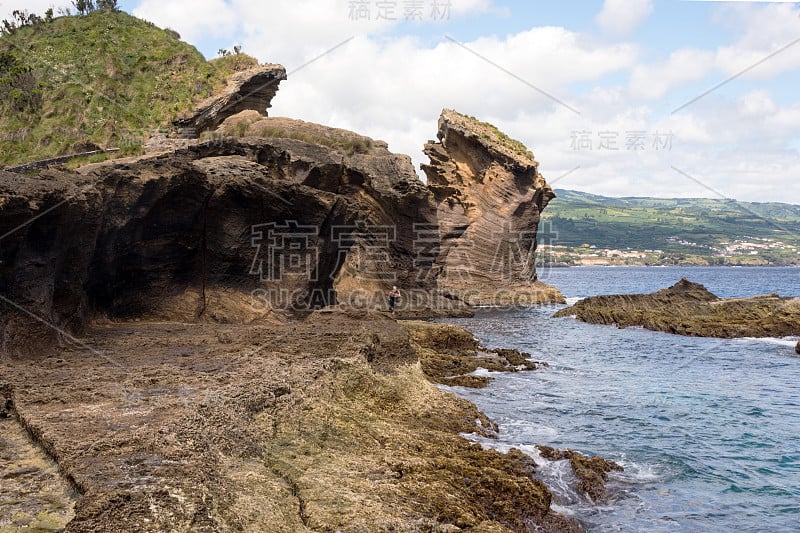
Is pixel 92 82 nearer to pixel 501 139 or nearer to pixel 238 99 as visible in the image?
pixel 238 99

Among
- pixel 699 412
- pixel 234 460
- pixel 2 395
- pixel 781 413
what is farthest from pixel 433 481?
pixel 781 413

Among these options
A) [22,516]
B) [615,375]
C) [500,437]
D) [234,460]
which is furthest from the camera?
[615,375]

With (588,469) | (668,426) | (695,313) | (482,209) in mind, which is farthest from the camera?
(482,209)

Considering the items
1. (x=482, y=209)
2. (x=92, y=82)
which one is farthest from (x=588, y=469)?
(x=482, y=209)

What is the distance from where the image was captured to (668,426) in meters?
15.6

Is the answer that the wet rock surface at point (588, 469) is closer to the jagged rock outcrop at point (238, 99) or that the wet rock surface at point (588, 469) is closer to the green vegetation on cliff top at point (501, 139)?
the jagged rock outcrop at point (238, 99)

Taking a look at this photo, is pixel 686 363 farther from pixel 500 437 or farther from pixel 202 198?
pixel 202 198

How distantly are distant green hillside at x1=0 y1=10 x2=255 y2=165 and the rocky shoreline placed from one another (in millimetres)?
15738

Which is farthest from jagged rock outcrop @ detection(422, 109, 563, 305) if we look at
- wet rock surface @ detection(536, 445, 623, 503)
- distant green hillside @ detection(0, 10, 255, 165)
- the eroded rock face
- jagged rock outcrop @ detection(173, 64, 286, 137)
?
wet rock surface @ detection(536, 445, 623, 503)

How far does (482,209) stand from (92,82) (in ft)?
91.7

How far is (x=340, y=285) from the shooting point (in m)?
31.8

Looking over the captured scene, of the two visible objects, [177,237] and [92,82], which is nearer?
[177,237]

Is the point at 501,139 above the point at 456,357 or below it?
above

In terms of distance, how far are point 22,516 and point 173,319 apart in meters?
13.5
